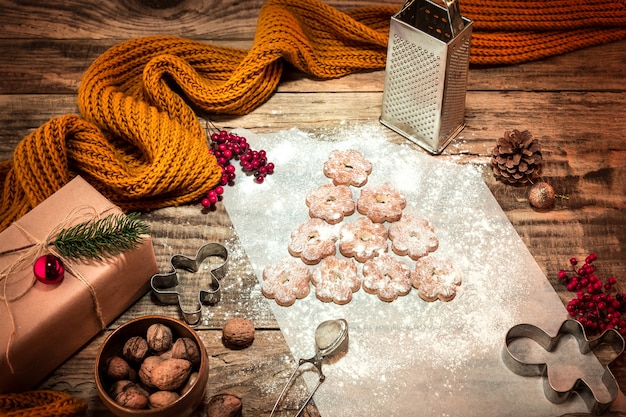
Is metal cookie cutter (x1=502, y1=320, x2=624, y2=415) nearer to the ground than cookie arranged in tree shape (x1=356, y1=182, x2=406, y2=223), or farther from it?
nearer to the ground

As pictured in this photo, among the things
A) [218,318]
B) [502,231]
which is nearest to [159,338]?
[218,318]

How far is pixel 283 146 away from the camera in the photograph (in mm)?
2160

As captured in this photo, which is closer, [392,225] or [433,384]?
[433,384]

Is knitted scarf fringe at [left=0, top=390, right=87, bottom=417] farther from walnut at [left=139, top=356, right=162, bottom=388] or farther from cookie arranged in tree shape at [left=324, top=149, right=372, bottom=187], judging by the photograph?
cookie arranged in tree shape at [left=324, top=149, right=372, bottom=187]

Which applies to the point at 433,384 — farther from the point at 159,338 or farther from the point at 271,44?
the point at 271,44

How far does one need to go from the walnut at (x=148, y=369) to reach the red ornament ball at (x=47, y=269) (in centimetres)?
27

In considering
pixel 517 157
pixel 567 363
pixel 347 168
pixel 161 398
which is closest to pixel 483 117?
pixel 517 157

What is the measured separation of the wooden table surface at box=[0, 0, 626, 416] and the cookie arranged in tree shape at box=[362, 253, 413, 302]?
0.27m

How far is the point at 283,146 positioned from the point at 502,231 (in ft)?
2.15

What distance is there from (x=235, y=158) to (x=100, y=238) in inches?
21.6

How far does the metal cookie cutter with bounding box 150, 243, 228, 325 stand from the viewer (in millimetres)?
1836

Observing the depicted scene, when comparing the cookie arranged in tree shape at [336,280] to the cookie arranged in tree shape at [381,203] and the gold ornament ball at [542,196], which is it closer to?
the cookie arranged in tree shape at [381,203]

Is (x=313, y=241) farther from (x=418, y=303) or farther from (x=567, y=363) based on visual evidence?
(x=567, y=363)

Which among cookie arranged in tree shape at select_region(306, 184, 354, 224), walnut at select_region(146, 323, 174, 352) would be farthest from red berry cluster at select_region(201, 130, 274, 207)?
walnut at select_region(146, 323, 174, 352)
